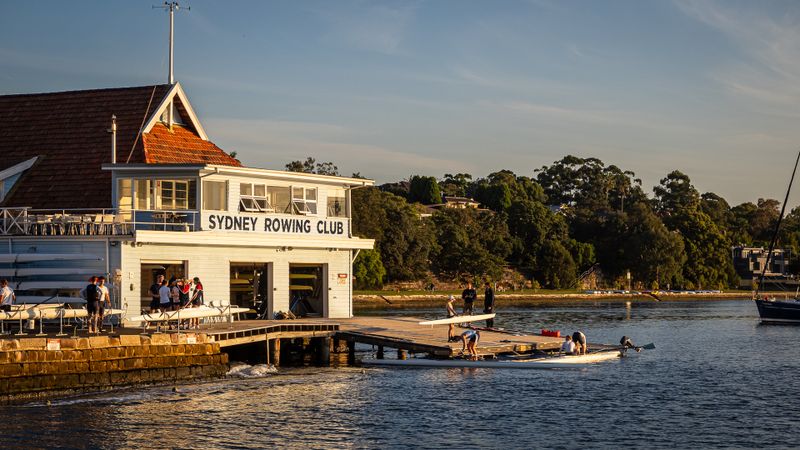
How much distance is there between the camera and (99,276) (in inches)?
1624

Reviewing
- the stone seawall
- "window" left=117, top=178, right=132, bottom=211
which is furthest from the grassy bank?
the stone seawall

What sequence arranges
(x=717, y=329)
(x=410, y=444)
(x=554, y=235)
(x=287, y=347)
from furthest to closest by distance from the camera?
1. (x=554, y=235)
2. (x=717, y=329)
3. (x=287, y=347)
4. (x=410, y=444)

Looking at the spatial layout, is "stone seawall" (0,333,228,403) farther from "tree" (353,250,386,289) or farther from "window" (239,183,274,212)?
"tree" (353,250,386,289)

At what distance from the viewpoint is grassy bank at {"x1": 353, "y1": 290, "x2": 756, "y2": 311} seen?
11231 cm

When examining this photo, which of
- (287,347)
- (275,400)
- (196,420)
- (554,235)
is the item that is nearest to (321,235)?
(287,347)

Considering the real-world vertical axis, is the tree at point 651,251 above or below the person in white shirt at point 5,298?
above

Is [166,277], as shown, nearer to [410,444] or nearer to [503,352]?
[503,352]

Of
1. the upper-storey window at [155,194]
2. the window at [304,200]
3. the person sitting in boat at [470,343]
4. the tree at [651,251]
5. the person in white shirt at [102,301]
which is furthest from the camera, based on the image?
the tree at [651,251]

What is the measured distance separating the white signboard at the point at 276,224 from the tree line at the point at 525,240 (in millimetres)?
65082

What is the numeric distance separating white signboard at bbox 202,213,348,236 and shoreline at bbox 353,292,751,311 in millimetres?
54351

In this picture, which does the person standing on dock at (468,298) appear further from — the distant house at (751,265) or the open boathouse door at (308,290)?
the distant house at (751,265)

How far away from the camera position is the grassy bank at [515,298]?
11231 cm

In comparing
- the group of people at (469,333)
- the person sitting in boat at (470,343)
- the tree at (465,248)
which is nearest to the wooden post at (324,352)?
the group of people at (469,333)

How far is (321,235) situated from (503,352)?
10254 millimetres
